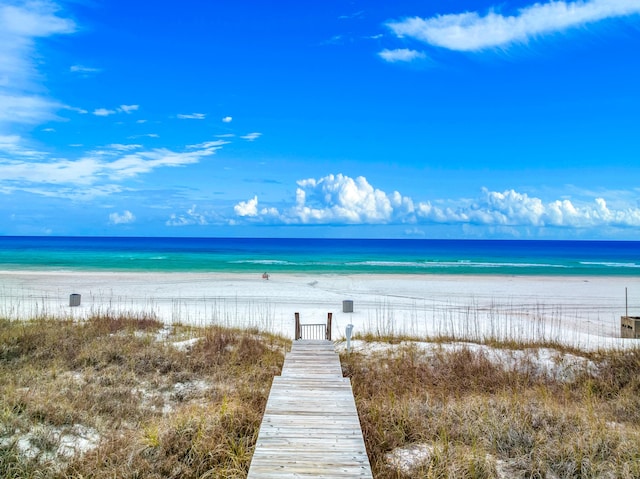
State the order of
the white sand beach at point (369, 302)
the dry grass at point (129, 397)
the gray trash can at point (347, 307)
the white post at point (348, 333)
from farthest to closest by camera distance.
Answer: the gray trash can at point (347, 307)
the white sand beach at point (369, 302)
the white post at point (348, 333)
the dry grass at point (129, 397)

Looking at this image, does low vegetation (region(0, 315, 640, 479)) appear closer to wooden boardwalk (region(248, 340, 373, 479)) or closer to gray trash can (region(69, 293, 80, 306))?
wooden boardwalk (region(248, 340, 373, 479))

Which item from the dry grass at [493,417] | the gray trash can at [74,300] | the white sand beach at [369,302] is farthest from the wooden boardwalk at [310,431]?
the gray trash can at [74,300]

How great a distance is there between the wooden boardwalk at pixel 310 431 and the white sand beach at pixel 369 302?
698 cm

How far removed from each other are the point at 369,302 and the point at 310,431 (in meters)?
18.4

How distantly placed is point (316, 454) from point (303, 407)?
155 centimetres

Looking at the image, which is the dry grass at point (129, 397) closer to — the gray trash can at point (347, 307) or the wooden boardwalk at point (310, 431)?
the wooden boardwalk at point (310, 431)

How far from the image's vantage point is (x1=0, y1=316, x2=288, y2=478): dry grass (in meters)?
6.77

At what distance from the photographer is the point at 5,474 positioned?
6.45 meters

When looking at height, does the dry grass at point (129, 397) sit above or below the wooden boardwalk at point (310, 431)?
below

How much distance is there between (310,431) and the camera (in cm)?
658

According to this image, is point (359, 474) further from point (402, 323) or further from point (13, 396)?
point (402, 323)

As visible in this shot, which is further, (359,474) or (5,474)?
(5,474)

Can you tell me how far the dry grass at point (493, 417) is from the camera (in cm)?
689

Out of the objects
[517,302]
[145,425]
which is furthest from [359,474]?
[517,302]
